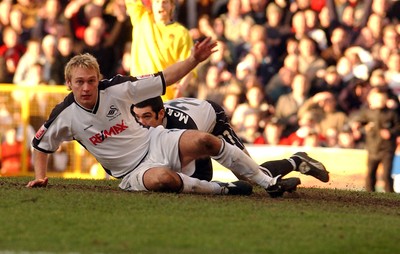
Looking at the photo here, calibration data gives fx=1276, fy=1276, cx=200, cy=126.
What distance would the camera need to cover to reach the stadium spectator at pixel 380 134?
1728 cm

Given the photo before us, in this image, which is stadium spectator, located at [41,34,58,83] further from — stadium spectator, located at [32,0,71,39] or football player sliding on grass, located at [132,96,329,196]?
football player sliding on grass, located at [132,96,329,196]

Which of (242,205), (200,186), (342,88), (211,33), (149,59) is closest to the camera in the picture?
(242,205)

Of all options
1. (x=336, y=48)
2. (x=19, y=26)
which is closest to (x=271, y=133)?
(x=336, y=48)

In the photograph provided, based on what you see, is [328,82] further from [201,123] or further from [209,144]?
[209,144]

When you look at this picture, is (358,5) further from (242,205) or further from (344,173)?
(242,205)

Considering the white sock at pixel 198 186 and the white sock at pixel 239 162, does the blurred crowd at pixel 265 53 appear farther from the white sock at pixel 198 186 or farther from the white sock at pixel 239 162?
the white sock at pixel 239 162

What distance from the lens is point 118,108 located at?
11.4 meters

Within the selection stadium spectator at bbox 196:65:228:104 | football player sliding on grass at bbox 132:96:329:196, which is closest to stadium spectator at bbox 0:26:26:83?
stadium spectator at bbox 196:65:228:104

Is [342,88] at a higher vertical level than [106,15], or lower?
lower

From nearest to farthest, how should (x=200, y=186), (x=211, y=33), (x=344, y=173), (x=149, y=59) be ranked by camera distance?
(x=200, y=186)
(x=149, y=59)
(x=344, y=173)
(x=211, y=33)

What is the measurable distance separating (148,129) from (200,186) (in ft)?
2.47

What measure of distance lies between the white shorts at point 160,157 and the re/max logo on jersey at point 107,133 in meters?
0.37

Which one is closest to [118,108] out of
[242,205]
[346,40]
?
[242,205]

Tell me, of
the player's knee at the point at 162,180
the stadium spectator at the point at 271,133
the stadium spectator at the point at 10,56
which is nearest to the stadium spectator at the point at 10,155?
the stadium spectator at the point at 10,56
